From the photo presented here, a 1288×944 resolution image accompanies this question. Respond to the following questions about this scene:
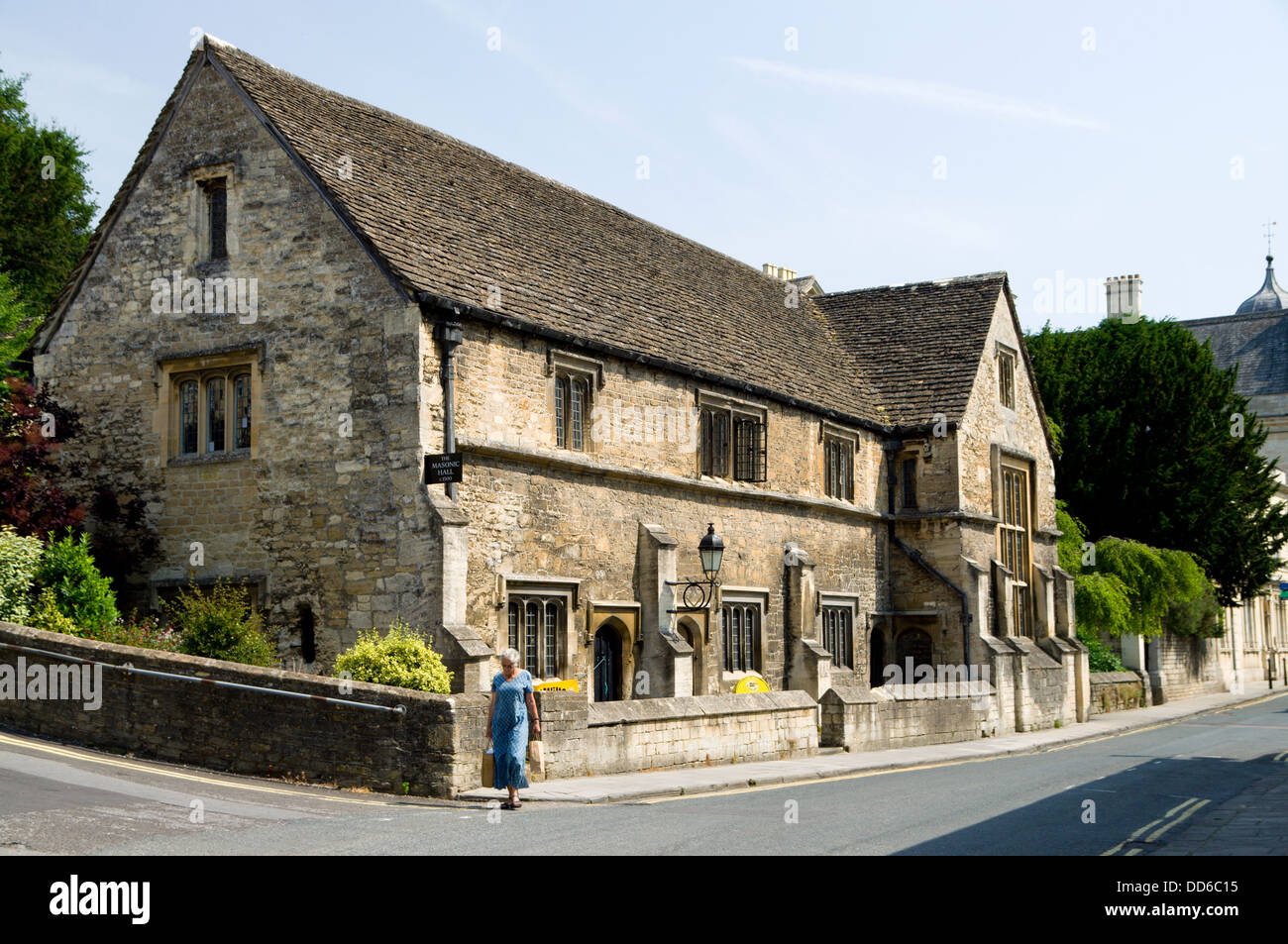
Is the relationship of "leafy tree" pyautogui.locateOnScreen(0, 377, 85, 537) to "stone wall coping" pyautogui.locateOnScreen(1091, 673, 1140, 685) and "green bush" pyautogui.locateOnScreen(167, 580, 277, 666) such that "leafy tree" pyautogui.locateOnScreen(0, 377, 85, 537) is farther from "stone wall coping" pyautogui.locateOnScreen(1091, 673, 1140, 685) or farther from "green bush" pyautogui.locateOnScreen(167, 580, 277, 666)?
"stone wall coping" pyautogui.locateOnScreen(1091, 673, 1140, 685)

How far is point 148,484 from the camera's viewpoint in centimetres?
2027

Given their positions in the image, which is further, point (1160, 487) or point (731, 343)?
point (1160, 487)

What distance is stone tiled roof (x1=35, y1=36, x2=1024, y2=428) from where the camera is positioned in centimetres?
1995

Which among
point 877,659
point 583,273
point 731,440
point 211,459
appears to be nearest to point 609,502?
point 731,440

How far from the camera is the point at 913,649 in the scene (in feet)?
103

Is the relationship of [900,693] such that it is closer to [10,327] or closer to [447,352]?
[447,352]

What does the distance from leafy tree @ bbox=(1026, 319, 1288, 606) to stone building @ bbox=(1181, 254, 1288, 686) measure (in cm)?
1050

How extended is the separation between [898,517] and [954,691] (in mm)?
4986

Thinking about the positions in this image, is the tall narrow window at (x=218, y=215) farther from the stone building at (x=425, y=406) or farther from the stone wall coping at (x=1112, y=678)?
the stone wall coping at (x=1112, y=678)

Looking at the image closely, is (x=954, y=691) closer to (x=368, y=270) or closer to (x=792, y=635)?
(x=792, y=635)

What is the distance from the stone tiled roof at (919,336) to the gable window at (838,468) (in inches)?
103

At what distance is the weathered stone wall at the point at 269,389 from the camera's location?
18.2 metres

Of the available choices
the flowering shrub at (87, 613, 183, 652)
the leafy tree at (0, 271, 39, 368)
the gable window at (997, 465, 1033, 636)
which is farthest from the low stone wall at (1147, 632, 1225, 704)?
the leafy tree at (0, 271, 39, 368)

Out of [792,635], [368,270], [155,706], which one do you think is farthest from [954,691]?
[155,706]
